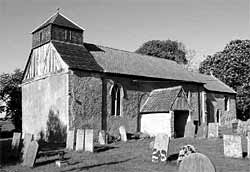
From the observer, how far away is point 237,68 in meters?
48.0

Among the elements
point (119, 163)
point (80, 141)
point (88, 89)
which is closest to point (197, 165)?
point (119, 163)

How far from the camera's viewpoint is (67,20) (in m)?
27.8

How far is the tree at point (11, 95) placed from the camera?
42.3 m

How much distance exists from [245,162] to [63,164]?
7886mm

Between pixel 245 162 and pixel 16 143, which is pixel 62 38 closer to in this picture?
pixel 16 143

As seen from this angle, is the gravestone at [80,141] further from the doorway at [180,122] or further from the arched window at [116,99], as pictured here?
the doorway at [180,122]

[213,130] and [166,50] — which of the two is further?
[166,50]

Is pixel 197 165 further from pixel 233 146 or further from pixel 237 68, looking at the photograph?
pixel 237 68

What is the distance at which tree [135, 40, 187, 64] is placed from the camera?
203ft

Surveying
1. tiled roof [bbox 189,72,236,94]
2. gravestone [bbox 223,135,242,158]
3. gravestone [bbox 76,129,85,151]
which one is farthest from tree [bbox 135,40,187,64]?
gravestone [bbox 223,135,242,158]

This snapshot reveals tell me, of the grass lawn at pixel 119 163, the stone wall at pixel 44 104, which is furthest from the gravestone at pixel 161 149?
the stone wall at pixel 44 104

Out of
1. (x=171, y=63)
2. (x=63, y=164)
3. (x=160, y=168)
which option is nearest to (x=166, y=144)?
(x=160, y=168)

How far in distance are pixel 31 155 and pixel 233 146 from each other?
9475mm

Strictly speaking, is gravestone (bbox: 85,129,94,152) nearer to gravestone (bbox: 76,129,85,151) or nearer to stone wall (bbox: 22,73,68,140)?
gravestone (bbox: 76,129,85,151)
